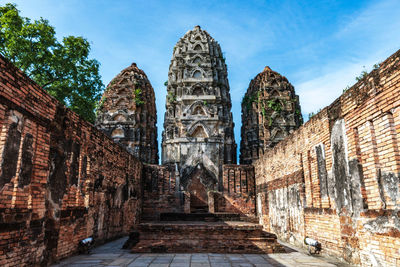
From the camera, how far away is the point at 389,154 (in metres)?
5.59

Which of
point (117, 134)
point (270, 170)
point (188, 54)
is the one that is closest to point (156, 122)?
point (117, 134)

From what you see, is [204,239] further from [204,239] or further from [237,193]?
[237,193]

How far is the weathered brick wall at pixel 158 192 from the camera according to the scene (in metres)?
16.8

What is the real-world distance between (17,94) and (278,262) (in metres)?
6.47

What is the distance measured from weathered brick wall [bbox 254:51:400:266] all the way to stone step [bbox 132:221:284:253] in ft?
5.02

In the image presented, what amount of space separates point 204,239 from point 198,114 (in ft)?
48.9

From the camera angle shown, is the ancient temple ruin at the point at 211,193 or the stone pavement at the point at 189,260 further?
the stone pavement at the point at 189,260

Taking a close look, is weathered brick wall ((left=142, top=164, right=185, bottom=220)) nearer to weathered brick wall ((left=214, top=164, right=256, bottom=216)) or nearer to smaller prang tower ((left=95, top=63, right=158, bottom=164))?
weathered brick wall ((left=214, top=164, right=256, bottom=216))

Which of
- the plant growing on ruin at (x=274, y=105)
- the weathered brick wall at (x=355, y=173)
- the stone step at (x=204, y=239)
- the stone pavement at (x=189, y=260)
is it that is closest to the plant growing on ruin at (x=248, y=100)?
the plant growing on ruin at (x=274, y=105)

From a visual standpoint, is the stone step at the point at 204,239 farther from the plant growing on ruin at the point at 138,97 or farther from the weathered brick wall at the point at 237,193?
the plant growing on ruin at the point at 138,97

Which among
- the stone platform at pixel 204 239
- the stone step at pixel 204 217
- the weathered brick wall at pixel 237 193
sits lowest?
the stone platform at pixel 204 239

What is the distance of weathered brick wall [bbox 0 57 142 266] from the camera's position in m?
5.38

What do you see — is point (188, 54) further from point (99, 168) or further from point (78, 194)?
point (78, 194)

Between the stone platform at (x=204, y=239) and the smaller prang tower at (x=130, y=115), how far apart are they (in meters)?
17.6
